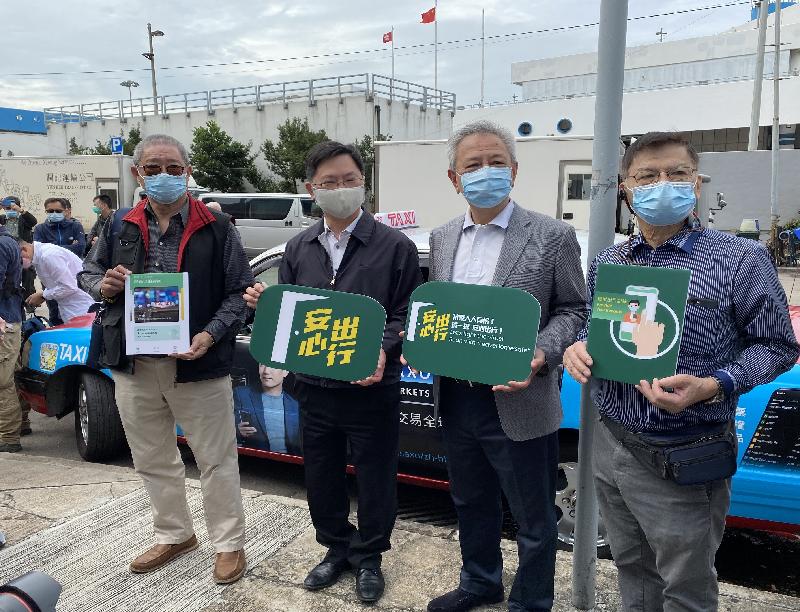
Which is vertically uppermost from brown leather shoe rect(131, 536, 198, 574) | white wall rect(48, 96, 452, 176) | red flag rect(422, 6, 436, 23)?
red flag rect(422, 6, 436, 23)

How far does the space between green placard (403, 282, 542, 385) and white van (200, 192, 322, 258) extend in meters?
15.2

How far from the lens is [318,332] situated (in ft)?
8.59

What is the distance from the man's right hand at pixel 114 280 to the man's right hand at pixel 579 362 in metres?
1.86

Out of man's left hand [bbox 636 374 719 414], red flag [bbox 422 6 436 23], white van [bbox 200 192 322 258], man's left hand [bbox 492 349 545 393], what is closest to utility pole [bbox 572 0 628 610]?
man's left hand [bbox 492 349 545 393]

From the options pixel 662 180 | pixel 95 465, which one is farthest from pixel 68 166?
pixel 662 180

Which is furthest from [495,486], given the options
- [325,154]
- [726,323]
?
[325,154]

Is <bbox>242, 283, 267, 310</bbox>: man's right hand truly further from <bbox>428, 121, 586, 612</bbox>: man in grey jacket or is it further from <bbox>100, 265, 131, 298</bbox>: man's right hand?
<bbox>428, 121, 586, 612</bbox>: man in grey jacket

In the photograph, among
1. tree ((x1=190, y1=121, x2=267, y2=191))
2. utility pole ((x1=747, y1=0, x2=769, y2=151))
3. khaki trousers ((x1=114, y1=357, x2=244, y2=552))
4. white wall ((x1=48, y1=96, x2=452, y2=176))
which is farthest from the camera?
white wall ((x1=48, y1=96, x2=452, y2=176))

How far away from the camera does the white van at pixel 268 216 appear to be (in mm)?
17502

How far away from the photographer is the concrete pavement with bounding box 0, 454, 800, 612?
2.80 m

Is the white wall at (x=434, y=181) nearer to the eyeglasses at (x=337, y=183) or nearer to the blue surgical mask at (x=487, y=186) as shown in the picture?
the eyeglasses at (x=337, y=183)

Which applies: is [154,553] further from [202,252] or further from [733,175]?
[733,175]

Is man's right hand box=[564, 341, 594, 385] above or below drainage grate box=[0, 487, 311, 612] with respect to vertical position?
above

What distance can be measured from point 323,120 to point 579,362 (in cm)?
3124
